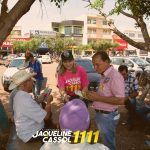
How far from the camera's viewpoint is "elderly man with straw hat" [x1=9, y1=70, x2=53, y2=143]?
4594mm

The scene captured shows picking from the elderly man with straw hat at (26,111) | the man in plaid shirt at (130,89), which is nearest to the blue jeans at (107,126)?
the elderly man with straw hat at (26,111)

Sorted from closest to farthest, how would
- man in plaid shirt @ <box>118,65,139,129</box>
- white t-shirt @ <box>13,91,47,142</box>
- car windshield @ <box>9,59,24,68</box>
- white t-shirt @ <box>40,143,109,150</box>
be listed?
white t-shirt @ <box>40,143,109,150</box>, white t-shirt @ <box>13,91,47,142</box>, man in plaid shirt @ <box>118,65,139,129</box>, car windshield @ <box>9,59,24,68</box>

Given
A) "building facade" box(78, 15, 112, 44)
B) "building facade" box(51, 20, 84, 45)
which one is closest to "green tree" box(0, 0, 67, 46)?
"building facade" box(51, 20, 84, 45)

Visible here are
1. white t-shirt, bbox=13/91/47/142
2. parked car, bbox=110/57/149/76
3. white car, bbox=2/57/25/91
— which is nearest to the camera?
white t-shirt, bbox=13/91/47/142

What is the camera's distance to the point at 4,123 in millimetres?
7109

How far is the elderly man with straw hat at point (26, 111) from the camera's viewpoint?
15.1ft

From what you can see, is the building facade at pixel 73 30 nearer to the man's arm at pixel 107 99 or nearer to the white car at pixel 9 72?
the white car at pixel 9 72

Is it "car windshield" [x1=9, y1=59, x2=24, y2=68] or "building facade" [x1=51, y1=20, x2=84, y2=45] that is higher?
"building facade" [x1=51, y1=20, x2=84, y2=45]

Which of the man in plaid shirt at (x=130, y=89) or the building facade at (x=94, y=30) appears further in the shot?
the building facade at (x=94, y=30)

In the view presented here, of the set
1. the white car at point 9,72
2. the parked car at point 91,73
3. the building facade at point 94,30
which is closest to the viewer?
the parked car at point 91,73

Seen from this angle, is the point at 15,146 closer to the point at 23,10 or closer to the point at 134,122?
the point at 23,10

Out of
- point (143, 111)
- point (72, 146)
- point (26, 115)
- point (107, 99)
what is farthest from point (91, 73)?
point (72, 146)

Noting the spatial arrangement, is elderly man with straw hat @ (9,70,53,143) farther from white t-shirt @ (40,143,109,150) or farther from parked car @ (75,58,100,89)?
parked car @ (75,58,100,89)

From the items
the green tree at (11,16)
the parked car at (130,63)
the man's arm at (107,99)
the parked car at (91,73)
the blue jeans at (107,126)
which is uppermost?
the green tree at (11,16)
